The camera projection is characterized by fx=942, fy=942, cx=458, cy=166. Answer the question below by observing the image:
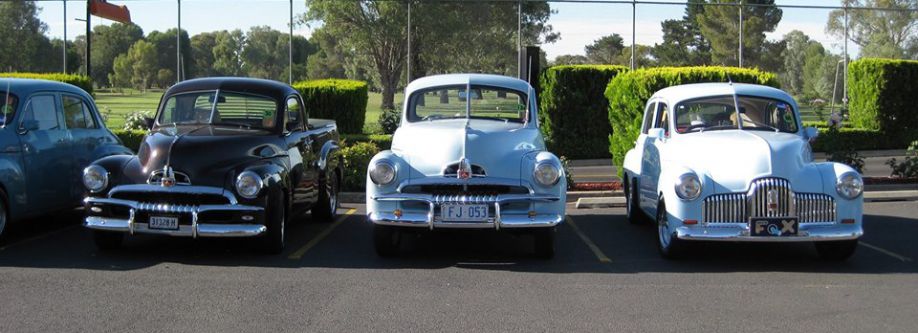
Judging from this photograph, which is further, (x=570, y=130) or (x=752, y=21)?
(x=752, y=21)

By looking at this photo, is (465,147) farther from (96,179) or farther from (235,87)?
(96,179)

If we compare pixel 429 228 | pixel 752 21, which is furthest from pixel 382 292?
pixel 752 21

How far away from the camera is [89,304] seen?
6.85 meters

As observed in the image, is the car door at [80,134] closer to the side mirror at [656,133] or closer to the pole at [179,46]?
the side mirror at [656,133]

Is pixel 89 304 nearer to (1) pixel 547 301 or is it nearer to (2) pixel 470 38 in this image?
(1) pixel 547 301

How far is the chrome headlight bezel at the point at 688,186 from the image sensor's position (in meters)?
8.30

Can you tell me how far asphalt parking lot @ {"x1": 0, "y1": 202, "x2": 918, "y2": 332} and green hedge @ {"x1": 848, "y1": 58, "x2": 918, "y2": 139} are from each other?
624 inches

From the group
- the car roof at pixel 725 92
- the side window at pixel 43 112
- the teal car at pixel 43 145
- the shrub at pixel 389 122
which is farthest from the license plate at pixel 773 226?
the shrub at pixel 389 122

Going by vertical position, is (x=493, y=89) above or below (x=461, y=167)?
above

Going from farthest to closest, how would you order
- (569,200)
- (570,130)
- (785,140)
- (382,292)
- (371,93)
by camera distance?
1. (371,93)
2. (570,130)
3. (569,200)
4. (785,140)
5. (382,292)

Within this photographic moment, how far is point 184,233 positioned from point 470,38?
23.9m

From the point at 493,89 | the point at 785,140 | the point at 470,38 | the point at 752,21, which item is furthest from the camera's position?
the point at 470,38

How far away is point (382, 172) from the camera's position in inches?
335

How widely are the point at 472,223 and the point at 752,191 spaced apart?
2.46 metres
